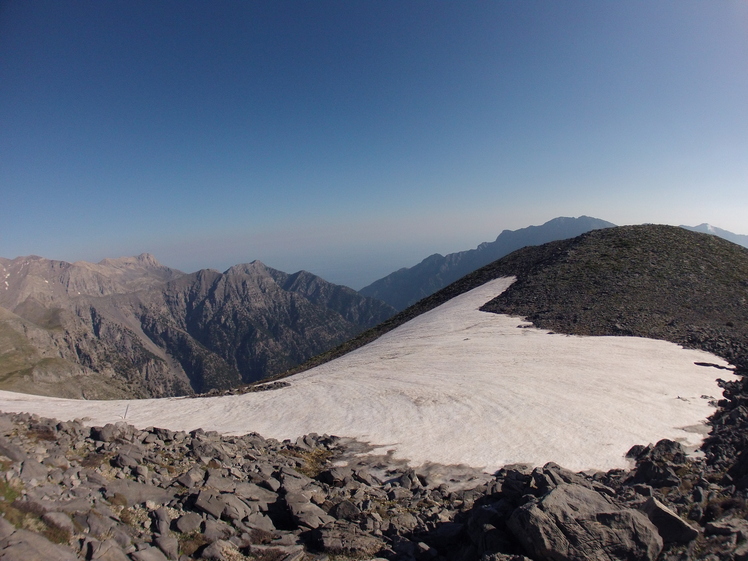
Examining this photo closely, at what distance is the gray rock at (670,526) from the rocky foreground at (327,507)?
0.08 feet

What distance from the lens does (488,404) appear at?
2286 centimetres

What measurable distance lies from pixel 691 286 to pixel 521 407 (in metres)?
33.0

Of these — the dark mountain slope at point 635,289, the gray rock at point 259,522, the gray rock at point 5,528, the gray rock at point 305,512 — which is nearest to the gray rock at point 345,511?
the gray rock at point 305,512

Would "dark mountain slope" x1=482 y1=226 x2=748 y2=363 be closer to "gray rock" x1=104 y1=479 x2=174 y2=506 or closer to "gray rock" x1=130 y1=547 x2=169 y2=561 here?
"gray rock" x1=104 y1=479 x2=174 y2=506

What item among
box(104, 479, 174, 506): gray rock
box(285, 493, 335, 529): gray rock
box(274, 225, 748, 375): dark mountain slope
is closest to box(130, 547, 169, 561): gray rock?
box(104, 479, 174, 506): gray rock

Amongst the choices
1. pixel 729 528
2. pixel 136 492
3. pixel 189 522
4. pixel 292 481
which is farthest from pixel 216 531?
pixel 729 528

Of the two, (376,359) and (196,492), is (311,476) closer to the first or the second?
(196,492)

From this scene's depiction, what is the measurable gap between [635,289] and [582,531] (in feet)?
137

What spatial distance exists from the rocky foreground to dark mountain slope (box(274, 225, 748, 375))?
21.6 metres

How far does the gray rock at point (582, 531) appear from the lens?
805 centimetres

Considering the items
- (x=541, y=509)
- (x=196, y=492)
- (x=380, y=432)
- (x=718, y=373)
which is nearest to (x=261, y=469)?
(x=196, y=492)

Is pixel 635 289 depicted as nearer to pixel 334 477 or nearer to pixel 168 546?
pixel 334 477

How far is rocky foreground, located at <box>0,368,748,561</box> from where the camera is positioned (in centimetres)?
809

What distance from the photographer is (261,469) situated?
14.6 meters
